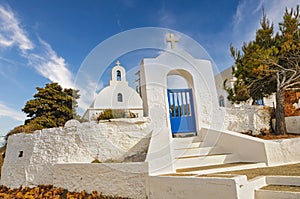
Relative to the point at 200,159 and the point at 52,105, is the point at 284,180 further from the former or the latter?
the point at 52,105

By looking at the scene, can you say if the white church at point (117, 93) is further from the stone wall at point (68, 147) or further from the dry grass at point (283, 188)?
the dry grass at point (283, 188)

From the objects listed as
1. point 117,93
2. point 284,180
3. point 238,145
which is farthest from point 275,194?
point 117,93

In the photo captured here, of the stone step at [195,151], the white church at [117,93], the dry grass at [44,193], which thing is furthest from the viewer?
the white church at [117,93]

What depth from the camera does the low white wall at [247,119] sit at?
8.62 metres

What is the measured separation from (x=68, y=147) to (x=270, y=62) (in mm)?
7875

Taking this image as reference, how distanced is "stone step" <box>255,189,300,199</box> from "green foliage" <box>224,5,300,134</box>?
19.7 ft

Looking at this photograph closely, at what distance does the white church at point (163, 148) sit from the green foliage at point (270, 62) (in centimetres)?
108

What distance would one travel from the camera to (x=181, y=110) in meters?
7.60

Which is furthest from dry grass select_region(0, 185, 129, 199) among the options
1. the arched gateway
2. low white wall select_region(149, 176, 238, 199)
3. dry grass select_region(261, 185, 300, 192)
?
dry grass select_region(261, 185, 300, 192)

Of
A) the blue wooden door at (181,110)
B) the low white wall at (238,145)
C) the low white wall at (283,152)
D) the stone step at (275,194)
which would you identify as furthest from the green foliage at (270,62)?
the stone step at (275,194)

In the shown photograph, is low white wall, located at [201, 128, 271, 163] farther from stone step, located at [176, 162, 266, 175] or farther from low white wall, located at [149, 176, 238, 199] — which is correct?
low white wall, located at [149, 176, 238, 199]

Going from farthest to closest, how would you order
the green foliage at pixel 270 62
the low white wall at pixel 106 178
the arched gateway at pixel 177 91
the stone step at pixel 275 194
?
1. the green foliage at pixel 270 62
2. the arched gateway at pixel 177 91
3. the low white wall at pixel 106 178
4. the stone step at pixel 275 194

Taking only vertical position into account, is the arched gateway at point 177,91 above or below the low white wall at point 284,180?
above

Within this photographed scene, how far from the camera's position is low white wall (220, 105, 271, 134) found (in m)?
8.62
